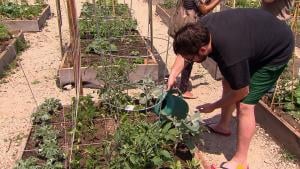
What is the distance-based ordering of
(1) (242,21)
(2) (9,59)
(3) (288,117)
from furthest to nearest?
(2) (9,59) → (3) (288,117) → (1) (242,21)

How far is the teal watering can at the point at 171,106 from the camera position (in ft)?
10.7

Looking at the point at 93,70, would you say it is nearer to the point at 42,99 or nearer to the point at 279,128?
the point at 42,99

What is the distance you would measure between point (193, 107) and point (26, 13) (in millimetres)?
4634

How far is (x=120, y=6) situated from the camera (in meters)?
8.23

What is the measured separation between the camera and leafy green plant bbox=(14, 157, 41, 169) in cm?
298

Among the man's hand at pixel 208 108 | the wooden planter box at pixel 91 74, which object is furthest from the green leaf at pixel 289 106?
the wooden planter box at pixel 91 74

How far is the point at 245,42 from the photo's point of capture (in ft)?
8.91

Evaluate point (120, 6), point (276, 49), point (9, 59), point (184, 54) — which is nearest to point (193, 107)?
point (276, 49)

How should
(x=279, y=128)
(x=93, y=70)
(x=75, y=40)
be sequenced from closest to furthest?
(x=75, y=40) < (x=279, y=128) < (x=93, y=70)

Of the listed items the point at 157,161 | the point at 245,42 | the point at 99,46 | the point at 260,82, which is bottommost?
the point at 157,161

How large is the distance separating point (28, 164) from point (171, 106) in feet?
4.11

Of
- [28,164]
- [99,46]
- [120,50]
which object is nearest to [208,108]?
[28,164]

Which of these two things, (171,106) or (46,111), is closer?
(171,106)

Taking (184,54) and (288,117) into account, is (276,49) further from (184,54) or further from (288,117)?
(288,117)
